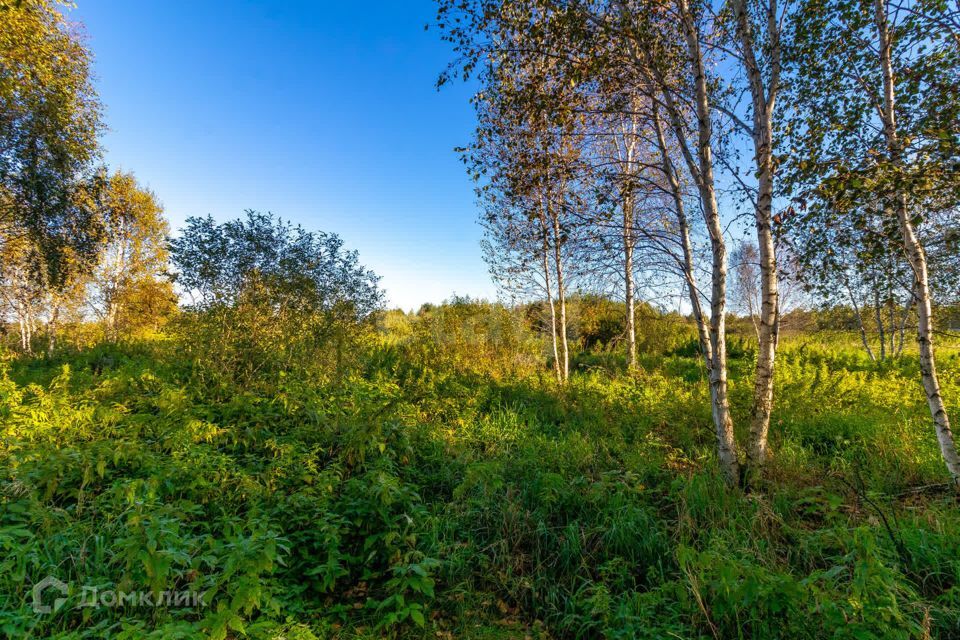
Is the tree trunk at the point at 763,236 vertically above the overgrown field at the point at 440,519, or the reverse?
the tree trunk at the point at 763,236

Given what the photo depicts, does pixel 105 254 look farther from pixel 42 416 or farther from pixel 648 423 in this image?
pixel 648 423

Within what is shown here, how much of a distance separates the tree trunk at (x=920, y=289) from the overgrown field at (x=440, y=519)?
0.65 metres

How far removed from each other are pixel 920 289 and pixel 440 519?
5944mm

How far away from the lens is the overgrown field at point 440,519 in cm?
228

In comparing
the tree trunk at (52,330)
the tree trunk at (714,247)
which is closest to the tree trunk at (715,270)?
the tree trunk at (714,247)

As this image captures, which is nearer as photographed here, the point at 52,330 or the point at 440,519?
the point at 440,519

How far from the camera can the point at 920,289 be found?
14.0ft

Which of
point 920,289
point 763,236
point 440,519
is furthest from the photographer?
point 763,236

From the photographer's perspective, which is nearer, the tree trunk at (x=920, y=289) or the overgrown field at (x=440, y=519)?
the overgrown field at (x=440, y=519)

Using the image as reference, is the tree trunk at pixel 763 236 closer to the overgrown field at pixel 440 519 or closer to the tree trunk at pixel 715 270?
the tree trunk at pixel 715 270

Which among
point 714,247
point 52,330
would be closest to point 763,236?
point 714,247

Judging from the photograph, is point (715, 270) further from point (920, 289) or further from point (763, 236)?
point (920, 289)

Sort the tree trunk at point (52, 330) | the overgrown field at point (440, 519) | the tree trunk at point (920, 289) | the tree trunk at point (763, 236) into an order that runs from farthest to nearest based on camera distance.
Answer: the tree trunk at point (52, 330), the tree trunk at point (763, 236), the tree trunk at point (920, 289), the overgrown field at point (440, 519)

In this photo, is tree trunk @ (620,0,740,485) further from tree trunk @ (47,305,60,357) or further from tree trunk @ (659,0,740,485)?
tree trunk @ (47,305,60,357)
